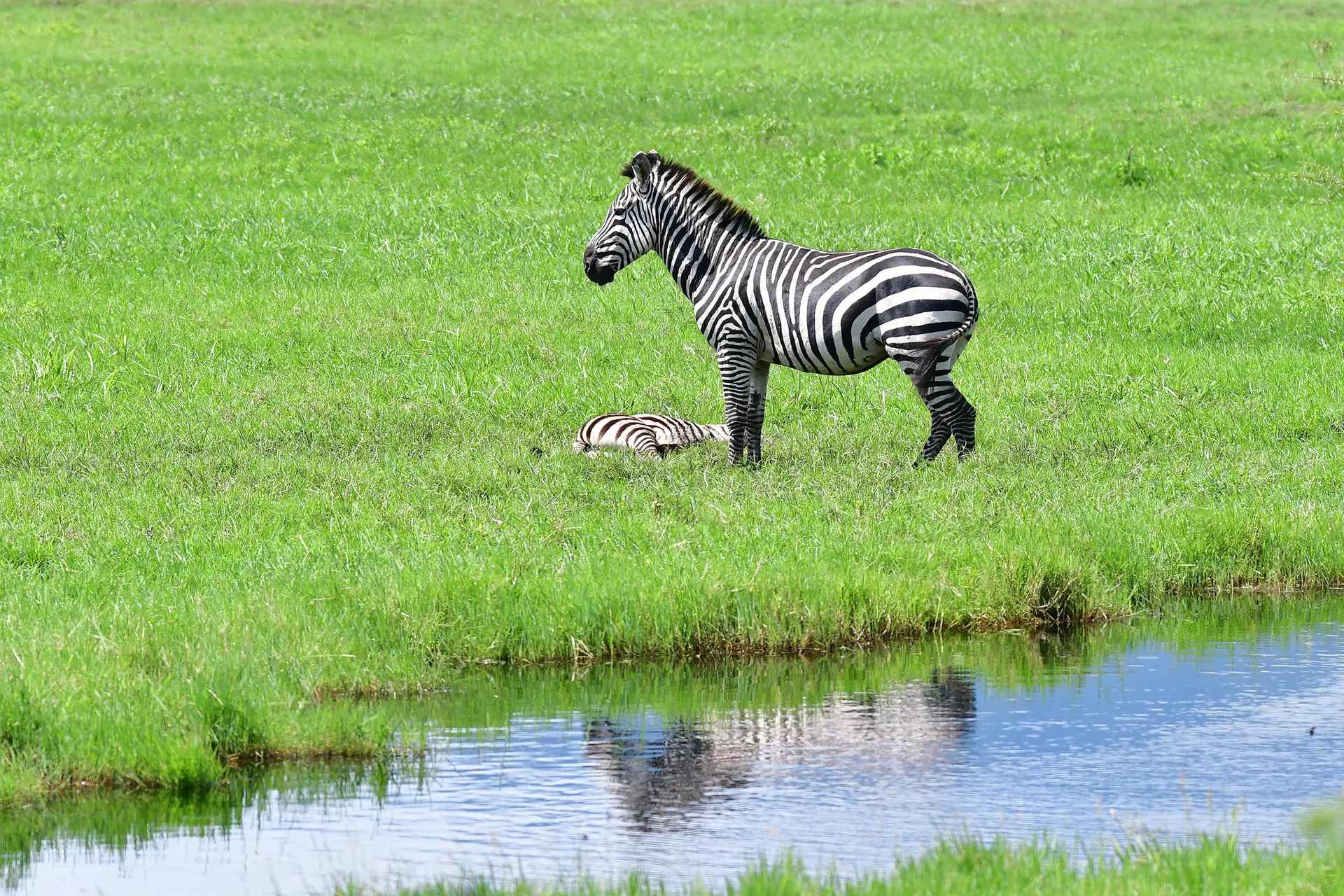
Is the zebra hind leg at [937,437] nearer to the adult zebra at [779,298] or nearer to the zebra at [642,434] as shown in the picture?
the adult zebra at [779,298]

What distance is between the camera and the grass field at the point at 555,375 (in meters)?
10.6

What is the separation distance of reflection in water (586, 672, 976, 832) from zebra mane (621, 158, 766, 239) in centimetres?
703

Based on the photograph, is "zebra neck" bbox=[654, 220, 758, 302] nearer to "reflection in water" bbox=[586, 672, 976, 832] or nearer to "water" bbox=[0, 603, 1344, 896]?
"water" bbox=[0, 603, 1344, 896]

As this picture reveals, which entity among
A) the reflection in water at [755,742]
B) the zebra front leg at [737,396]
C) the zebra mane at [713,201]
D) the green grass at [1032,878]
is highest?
the zebra mane at [713,201]

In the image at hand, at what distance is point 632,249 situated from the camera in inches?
652

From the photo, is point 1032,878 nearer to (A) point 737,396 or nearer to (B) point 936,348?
(B) point 936,348

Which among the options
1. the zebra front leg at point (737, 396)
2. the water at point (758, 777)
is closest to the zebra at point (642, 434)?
the zebra front leg at point (737, 396)

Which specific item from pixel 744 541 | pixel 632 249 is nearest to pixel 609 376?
pixel 632 249

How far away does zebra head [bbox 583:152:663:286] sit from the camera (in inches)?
647

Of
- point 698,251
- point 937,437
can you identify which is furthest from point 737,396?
point 937,437

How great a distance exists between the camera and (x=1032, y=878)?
6.60m

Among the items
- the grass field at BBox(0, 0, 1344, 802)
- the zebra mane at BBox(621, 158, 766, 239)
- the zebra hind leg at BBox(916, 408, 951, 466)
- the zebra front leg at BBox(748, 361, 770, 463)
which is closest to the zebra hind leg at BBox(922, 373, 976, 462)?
the zebra hind leg at BBox(916, 408, 951, 466)

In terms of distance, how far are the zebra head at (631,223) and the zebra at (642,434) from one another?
1.33m

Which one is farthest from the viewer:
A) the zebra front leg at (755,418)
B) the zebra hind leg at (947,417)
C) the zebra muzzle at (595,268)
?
the zebra muzzle at (595,268)
